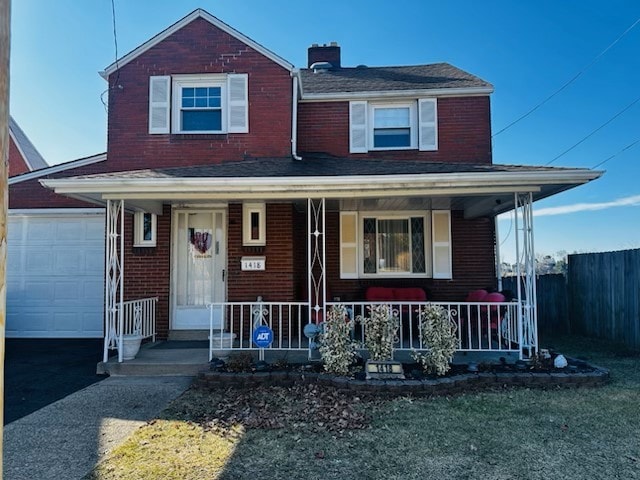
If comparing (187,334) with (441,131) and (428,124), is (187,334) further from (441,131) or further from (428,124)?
(441,131)

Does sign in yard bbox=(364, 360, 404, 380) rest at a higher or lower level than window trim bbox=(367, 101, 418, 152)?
lower

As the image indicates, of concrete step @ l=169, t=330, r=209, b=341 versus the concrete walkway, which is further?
concrete step @ l=169, t=330, r=209, b=341

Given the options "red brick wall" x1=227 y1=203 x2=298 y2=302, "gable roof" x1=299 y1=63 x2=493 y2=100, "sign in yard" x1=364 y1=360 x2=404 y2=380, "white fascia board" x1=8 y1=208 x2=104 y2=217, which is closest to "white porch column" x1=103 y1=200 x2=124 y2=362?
"red brick wall" x1=227 y1=203 x2=298 y2=302

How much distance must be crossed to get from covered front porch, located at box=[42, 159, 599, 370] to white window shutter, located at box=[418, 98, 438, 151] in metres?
1.57

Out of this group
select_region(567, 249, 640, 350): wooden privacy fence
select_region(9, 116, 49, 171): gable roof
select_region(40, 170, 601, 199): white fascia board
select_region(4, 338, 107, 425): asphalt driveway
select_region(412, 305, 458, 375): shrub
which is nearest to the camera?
select_region(4, 338, 107, 425): asphalt driveway

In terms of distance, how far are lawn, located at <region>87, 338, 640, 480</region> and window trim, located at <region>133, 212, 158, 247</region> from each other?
365cm

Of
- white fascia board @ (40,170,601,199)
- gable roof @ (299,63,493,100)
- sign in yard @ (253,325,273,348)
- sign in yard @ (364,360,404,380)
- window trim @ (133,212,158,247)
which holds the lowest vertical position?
sign in yard @ (364,360,404,380)

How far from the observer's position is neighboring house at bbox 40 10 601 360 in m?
7.76

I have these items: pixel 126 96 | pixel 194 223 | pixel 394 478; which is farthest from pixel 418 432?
pixel 126 96

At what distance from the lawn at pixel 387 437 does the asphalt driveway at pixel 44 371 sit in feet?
5.57

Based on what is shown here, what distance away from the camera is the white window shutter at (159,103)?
27.3 ft

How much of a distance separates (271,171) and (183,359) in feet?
10.6

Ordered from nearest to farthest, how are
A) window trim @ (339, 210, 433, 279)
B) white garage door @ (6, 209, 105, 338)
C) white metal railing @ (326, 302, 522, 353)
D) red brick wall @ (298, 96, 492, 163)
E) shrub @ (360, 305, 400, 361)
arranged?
shrub @ (360, 305, 400, 361) < white metal railing @ (326, 302, 522, 353) < window trim @ (339, 210, 433, 279) < white garage door @ (6, 209, 105, 338) < red brick wall @ (298, 96, 492, 163)

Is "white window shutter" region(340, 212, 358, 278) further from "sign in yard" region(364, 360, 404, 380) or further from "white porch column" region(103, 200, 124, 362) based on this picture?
"white porch column" region(103, 200, 124, 362)
